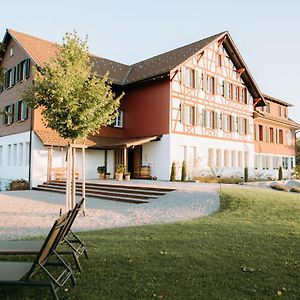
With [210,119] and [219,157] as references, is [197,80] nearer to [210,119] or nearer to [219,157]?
[210,119]

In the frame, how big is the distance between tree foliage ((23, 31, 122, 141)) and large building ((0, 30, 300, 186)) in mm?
11077

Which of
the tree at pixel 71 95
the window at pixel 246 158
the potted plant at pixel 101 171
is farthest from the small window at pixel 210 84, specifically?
the tree at pixel 71 95

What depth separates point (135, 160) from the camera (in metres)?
25.3

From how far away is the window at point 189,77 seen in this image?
24473mm

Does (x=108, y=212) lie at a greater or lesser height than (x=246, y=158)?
lesser

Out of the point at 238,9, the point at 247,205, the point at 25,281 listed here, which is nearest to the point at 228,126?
the point at 247,205

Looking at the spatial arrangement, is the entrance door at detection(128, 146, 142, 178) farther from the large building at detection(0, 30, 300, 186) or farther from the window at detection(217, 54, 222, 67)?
the window at detection(217, 54, 222, 67)

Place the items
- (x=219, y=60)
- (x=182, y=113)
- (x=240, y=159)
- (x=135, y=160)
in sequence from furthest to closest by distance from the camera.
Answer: (x=240, y=159), (x=219, y=60), (x=135, y=160), (x=182, y=113)

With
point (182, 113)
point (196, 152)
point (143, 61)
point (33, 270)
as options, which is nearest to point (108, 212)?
point (33, 270)

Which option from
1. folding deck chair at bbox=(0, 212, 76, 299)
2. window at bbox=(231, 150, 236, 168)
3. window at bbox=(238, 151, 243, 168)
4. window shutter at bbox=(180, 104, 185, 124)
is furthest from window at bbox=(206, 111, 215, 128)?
folding deck chair at bbox=(0, 212, 76, 299)

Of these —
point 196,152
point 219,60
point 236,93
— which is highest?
point 219,60

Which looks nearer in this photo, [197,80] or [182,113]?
[182,113]

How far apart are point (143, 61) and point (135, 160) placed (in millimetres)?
9464

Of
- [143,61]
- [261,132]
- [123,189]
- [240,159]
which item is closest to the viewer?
[123,189]
